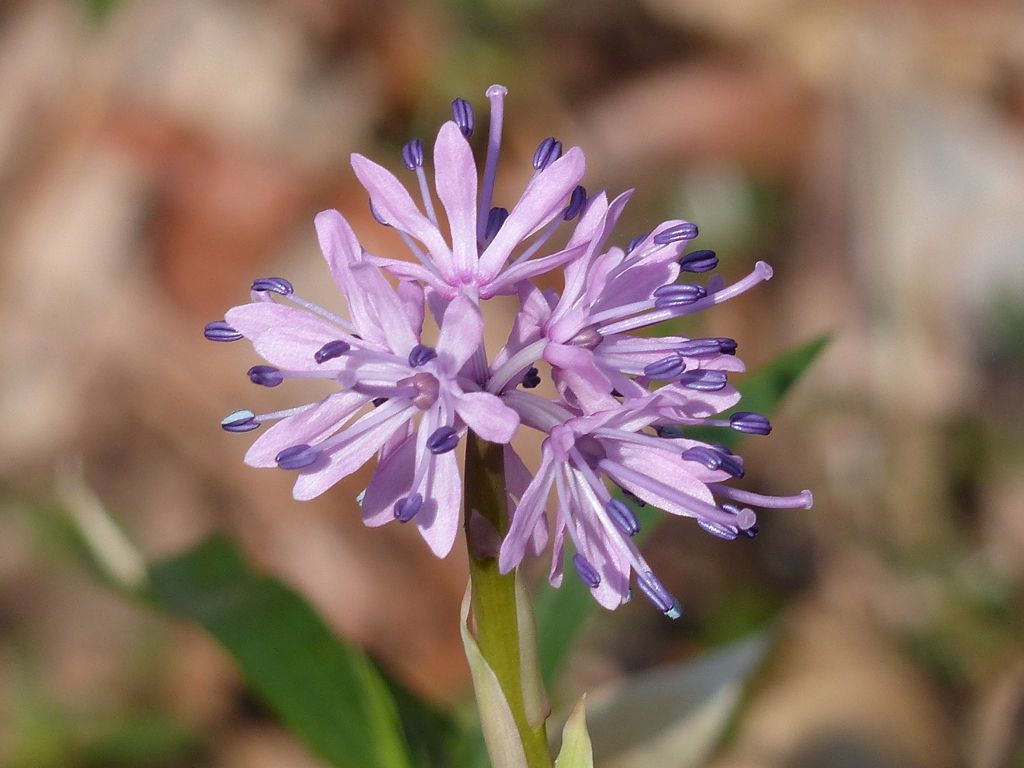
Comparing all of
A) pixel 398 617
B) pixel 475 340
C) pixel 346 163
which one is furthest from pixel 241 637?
pixel 346 163

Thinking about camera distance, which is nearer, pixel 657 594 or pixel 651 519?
pixel 657 594

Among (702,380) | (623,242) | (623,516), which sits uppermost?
(702,380)

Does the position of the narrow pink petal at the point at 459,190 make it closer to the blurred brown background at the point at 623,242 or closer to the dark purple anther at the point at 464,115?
the dark purple anther at the point at 464,115

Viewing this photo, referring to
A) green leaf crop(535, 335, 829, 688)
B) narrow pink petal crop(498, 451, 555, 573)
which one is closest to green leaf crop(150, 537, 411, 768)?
green leaf crop(535, 335, 829, 688)

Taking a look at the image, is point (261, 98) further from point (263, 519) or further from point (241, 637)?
point (241, 637)

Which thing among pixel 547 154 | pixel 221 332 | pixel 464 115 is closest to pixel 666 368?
pixel 547 154

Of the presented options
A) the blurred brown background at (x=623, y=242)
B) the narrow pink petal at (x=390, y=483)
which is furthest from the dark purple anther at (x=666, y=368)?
the blurred brown background at (x=623, y=242)

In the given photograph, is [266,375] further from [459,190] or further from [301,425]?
[459,190]
